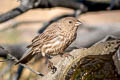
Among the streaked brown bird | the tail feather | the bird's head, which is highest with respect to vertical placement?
the bird's head

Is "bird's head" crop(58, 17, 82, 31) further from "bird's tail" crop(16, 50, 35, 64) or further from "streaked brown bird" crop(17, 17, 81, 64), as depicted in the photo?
"bird's tail" crop(16, 50, 35, 64)

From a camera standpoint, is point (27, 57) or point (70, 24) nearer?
point (27, 57)

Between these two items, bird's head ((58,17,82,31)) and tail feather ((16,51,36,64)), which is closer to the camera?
tail feather ((16,51,36,64))

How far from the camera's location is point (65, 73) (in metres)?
6.00

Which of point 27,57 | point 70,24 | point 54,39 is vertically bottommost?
point 27,57

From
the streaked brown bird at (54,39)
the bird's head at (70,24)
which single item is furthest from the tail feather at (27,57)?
the bird's head at (70,24)

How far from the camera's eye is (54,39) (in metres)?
7.30

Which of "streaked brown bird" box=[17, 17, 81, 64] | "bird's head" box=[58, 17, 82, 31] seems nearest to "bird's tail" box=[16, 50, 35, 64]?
"streaked brown bird" box=[17, 17, 81, 64]

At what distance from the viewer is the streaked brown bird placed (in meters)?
7.12

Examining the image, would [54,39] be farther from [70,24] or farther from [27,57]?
[27,57]

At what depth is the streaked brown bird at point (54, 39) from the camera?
280 inches

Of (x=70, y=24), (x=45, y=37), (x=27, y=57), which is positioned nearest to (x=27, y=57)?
(x=27, y=57)

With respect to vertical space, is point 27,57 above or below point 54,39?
below

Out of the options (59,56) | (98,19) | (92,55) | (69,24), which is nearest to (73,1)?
(69,24)
